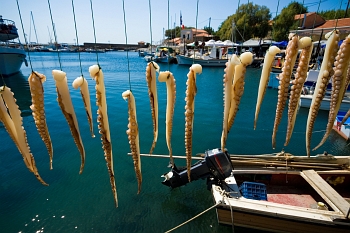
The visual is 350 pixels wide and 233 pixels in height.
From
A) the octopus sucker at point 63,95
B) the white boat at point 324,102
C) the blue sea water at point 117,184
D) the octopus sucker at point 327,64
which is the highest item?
the octopus sucker at point 327,64

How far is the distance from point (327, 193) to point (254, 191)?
197 cm

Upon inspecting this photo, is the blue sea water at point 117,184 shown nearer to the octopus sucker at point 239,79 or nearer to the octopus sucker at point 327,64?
the octopus sucker at point 239,79

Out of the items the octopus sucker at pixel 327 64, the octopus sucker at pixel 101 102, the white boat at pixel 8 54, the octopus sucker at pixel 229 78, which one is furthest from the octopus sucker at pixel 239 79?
the white boat at pixel 8 54

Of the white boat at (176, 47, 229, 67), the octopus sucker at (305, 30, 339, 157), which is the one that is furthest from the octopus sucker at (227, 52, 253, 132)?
the white boat at (176, 47, 229, 67)

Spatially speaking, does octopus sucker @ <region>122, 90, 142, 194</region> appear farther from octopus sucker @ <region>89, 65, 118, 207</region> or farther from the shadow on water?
the shadow on water

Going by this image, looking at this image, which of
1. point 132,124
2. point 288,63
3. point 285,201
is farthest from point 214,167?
point 288,63

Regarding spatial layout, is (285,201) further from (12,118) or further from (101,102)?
(12,118)

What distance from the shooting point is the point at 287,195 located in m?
7.04

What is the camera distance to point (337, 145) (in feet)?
39.3

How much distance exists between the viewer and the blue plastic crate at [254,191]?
6457 mm

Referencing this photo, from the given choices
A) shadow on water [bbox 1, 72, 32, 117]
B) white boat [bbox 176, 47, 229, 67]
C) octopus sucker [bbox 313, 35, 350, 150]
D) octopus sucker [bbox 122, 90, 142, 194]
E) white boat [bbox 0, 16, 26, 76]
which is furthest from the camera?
white boat [bbox 176, 47, 229, 67]

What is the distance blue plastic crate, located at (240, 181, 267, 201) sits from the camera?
6457mm

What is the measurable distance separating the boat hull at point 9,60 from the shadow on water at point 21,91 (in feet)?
4.03

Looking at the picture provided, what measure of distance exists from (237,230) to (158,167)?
4.72 metres
